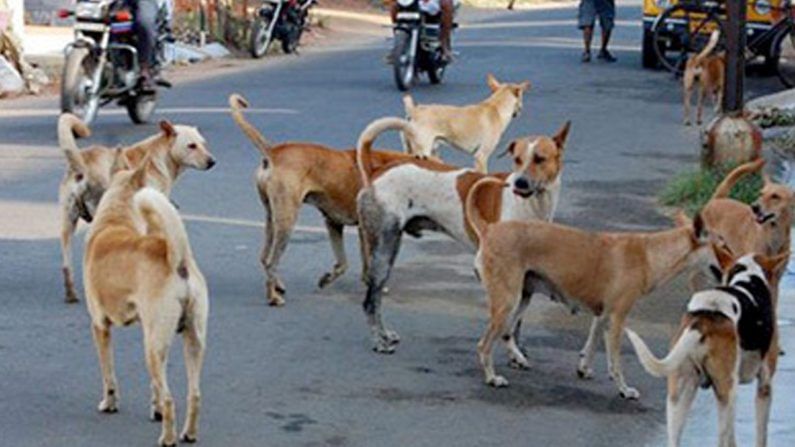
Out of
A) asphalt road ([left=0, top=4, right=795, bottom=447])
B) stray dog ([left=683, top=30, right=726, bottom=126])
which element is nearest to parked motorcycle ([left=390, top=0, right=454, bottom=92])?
stray dog ([left=683, top=30, right=726, bottom=126])

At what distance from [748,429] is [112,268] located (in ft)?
9.79

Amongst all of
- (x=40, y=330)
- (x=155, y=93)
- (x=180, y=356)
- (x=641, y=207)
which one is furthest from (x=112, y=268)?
(x=155, y=93)

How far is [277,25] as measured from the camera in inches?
1137

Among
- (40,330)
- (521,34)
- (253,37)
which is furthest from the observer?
(521,34)

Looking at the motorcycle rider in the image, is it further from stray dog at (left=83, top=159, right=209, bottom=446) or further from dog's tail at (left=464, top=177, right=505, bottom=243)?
stray dog at (left=83, top=159, right=209, bottom=446)

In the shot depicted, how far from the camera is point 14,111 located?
65.0 ft

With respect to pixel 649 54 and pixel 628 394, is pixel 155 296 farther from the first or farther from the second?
pixel 649 54

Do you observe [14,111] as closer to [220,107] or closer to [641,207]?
[220,107]

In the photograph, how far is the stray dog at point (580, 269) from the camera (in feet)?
28.1

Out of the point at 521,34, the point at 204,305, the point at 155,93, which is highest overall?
the point at 204,305

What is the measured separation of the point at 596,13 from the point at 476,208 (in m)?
20.3

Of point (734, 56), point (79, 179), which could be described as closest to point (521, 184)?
point (79, 179)

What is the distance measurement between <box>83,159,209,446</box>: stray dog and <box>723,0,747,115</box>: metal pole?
364 inches

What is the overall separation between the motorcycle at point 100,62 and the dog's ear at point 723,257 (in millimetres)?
9960
